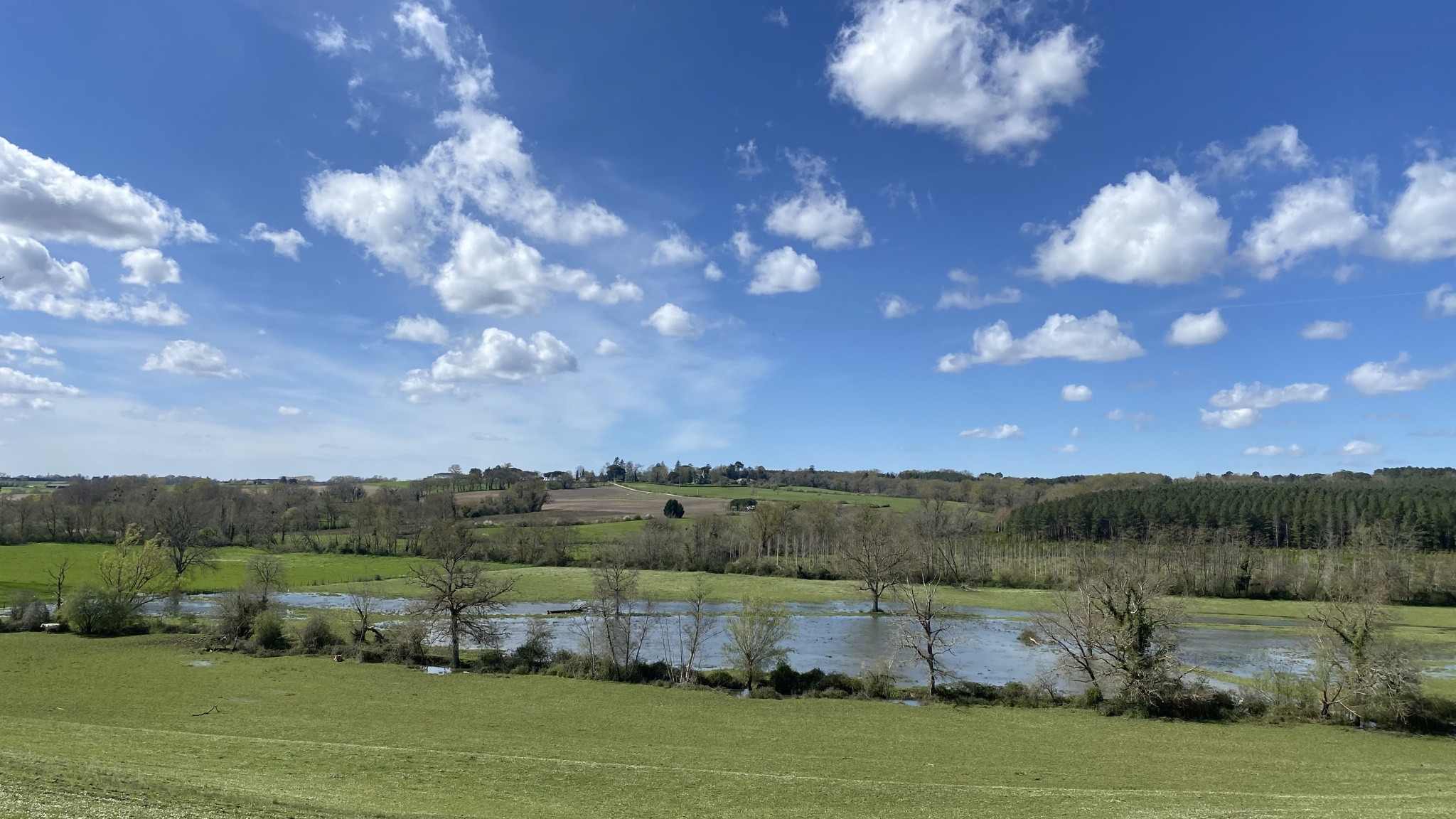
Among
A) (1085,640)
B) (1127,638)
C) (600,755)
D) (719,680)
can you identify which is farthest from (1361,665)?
(600,755)

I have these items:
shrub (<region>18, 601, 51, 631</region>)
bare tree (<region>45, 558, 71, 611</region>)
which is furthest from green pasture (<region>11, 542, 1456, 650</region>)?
shrub (<region>18, 601, 51, 631</region>)

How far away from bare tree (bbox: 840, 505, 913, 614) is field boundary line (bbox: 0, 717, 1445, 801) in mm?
50165

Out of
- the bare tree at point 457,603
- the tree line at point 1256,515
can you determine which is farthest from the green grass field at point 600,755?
the tree line at point 1256,515

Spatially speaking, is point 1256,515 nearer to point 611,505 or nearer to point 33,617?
point 611,505

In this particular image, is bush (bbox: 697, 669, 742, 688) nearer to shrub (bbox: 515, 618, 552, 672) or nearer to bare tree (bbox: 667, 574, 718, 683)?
bare tree (bbox: 667, 574, 718, 683)

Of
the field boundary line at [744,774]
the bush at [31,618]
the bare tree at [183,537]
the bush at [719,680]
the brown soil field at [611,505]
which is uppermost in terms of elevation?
the brown soil field at [611,505]

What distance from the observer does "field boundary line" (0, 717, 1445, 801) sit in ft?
83.3

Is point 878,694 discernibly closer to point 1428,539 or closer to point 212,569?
point 212,569

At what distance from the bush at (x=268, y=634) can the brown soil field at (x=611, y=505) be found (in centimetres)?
9022

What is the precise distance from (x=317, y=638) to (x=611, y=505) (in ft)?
397

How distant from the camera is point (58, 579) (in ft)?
235

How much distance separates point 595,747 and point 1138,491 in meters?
148

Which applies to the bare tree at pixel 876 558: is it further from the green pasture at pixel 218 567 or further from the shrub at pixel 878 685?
the green pasture at pixel 218 567

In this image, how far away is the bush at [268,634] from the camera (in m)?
48.4
